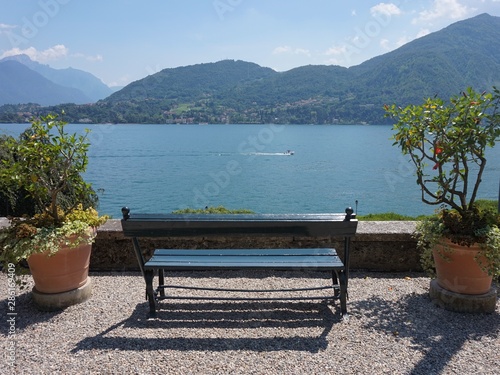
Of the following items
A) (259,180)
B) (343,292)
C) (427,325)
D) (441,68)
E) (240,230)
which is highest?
(441,68)

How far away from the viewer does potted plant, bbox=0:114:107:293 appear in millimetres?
3838

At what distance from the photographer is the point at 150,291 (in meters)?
3.76

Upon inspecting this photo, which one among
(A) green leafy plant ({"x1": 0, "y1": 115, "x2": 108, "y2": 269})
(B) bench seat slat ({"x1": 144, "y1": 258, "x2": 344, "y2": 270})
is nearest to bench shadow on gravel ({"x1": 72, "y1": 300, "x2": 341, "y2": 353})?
(B) bench seat slat ({"x1": 144, "y1": 258, "x2": 344, "y2": 270})

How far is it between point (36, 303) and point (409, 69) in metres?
119

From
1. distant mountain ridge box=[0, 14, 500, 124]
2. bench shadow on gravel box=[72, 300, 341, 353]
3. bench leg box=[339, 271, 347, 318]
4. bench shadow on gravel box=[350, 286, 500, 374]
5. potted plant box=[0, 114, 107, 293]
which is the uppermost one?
distant mountain ridge box=[0, 14, 500, 124]

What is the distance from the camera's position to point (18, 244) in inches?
150

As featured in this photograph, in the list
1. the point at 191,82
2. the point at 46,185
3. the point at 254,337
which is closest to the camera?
the point at 254,337

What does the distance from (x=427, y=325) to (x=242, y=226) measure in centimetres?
180

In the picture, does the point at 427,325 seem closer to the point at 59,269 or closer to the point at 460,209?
the point at 460,209

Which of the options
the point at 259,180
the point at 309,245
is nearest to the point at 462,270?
the point at 309,245

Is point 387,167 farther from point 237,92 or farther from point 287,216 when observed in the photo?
point 237,92

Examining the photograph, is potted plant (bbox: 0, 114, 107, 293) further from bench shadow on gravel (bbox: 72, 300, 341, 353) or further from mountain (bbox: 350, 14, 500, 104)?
mountain (bbox: 350, 14, 500, 104)

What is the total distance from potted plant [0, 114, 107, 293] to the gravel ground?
0.36m

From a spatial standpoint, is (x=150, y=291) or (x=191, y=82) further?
(x=191, y=82)
